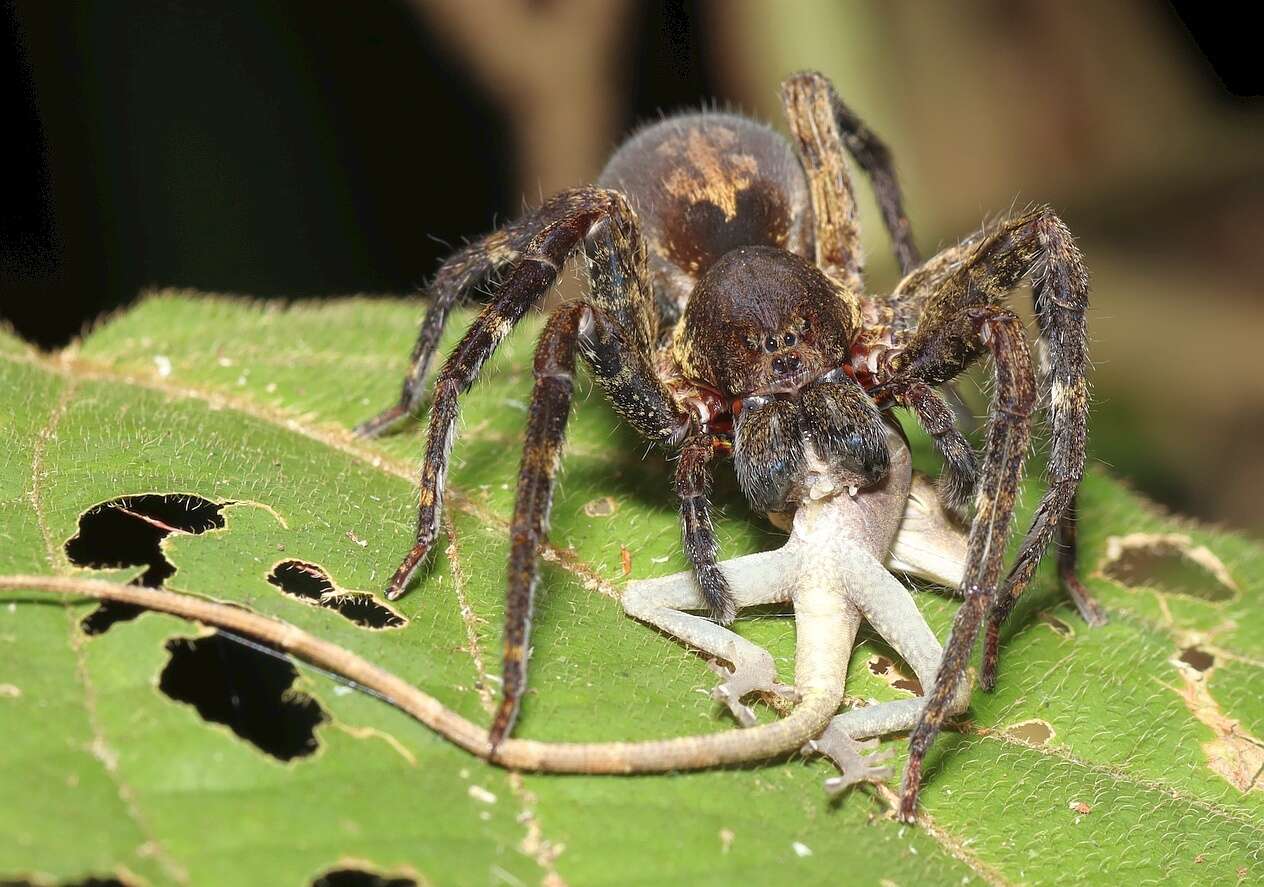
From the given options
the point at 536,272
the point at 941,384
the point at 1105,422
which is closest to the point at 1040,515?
the point at 941,384

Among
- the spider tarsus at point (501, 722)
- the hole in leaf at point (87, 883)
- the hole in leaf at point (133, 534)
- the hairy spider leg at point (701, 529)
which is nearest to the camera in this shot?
the hole in leaf at point (87, 883)

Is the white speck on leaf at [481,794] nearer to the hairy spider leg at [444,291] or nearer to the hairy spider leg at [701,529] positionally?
the hairy spider leg at [701,529]

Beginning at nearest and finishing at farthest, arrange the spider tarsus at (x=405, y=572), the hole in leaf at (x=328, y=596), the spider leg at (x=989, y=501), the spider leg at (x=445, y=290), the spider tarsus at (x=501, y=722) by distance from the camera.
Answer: the spider tarsus at (x=501, y=722)
the spider leg at (x=989, y=501)
the hole in leaf at (x=328, y=596)
the spider tarsus at (x=405, y=572)
the spider leg at (x=445, y=290)

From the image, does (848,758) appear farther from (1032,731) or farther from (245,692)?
(245,692)

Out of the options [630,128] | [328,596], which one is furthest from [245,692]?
[630,128]

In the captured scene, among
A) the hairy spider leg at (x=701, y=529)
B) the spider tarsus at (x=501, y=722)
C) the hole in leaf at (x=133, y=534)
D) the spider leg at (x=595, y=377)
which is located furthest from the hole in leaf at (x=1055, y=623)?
the hole in leaf at (x=133, y=534)

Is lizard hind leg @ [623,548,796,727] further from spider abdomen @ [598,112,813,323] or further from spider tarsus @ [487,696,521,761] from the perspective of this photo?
spider abdomen @ [598,112,813,323]

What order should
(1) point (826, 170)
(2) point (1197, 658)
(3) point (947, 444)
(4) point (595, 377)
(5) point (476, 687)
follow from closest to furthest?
1. (5) point (476, 687)
2. (3) point (947, 444)
3. (4) point (595, 377)
4. (2) point (1197, 658)
5. (1) point (826, 170)
